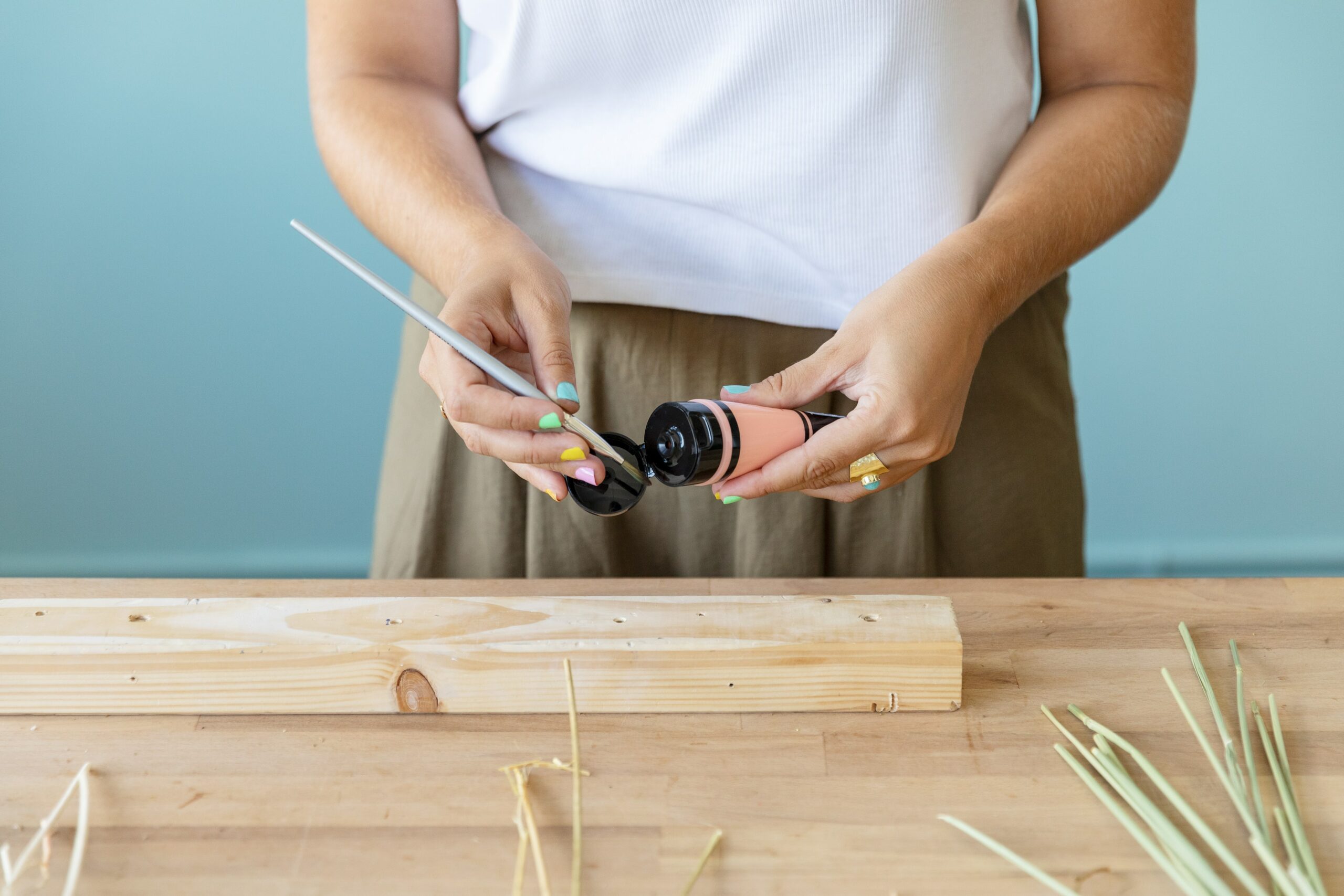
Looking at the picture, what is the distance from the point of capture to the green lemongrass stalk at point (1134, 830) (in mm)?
502

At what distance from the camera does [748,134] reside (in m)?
0.84

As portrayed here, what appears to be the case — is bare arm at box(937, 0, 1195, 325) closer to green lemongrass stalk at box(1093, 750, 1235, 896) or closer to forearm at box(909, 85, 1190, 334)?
forearm at box(909, 85, 1190, 334)

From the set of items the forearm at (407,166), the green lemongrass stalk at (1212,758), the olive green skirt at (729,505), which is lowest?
the green lemongrass stalk at (1212,758)

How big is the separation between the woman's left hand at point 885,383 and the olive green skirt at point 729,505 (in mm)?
166

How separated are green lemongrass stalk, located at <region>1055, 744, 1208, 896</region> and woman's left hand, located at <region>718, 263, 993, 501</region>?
223 millimetres

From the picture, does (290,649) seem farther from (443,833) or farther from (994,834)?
(994,834)

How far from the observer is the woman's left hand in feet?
2.25

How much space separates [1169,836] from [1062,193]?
49 centimetres

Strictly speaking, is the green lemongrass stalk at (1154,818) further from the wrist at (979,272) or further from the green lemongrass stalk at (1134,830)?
the wrist at (979,272)

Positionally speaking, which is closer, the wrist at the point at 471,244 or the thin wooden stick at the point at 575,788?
A: the thin wooden stick at the point at 575,788

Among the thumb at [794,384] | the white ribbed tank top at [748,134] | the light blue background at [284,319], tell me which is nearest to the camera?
the thumb at [794,384]

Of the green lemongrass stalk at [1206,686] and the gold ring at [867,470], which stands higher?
the gold ring at [867,470]

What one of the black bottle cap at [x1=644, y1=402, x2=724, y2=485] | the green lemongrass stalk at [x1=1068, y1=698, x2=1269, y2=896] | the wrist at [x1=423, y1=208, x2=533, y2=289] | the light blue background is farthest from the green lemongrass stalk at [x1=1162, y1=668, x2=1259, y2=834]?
the light blue background

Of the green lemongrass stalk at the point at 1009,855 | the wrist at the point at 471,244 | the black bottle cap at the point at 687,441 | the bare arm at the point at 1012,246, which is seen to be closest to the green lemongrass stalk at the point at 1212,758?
the green lemongrass stalk at the point at 1009,855
